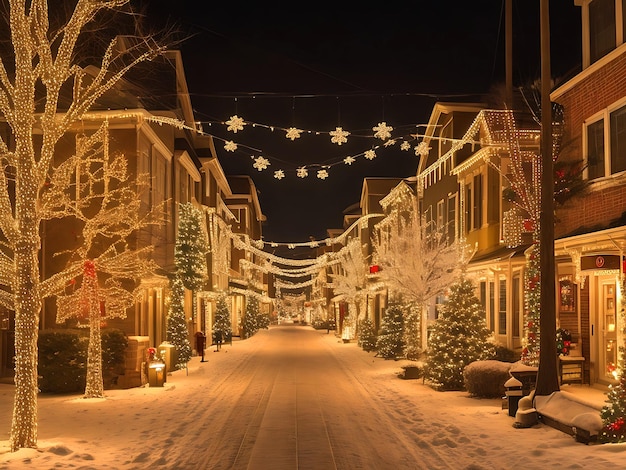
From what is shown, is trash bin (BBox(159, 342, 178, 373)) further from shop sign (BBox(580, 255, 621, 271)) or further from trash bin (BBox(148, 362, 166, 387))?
shop sign (BBox(580, 255, 621, 271))

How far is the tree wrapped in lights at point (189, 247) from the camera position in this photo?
98.6 ft

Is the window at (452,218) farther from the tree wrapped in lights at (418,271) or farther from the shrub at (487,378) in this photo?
the shrub at (487,378)

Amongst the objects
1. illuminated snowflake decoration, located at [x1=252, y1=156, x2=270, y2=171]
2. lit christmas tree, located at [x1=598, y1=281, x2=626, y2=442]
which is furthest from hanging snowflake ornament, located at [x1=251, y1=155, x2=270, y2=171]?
lit christmas tree, located at [x1=598, y1=281, x2=626, y2=442]

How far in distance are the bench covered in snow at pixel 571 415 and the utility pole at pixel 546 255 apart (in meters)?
0.57

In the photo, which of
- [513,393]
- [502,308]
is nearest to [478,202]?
[502,308]

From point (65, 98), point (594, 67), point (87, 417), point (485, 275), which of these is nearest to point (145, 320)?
point (65, 98)

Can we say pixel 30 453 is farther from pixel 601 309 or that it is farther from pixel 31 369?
pixel 601 309

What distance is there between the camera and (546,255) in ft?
46.0

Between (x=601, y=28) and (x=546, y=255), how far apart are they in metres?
5.88

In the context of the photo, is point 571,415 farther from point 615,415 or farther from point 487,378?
point 487,378

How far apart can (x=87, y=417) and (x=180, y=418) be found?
1.97 m

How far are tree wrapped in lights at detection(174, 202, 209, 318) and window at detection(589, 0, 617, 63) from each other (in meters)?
18.3

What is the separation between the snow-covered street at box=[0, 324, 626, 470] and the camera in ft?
34.6

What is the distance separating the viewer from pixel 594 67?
1598 centimetres
